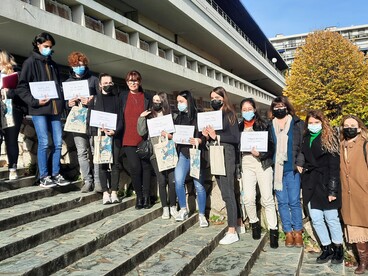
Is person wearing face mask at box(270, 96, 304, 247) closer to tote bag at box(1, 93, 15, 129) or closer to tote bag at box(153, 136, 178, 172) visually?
tote bag at box(153, 136, 178, 172)

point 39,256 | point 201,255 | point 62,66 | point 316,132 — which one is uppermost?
point 62,66

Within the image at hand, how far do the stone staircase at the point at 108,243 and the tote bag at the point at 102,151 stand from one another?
0.62m

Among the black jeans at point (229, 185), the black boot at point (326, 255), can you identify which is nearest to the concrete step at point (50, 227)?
the black jeans at point (229, 185)

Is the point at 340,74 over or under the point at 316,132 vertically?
over

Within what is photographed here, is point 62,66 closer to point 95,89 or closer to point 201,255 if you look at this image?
point 95,89

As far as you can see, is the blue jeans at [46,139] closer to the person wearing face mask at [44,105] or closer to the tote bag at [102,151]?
the person wearing face mask at [44,105]

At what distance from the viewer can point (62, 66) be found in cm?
1177

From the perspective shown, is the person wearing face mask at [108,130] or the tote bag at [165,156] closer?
the tote bag at [165,156]

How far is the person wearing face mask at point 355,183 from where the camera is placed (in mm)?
4227

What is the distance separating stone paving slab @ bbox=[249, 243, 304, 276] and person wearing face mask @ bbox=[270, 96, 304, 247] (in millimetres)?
206

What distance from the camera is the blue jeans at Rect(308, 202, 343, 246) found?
439cm

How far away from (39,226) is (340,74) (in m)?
25.8

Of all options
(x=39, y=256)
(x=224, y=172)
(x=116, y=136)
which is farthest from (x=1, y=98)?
(x=224, y=172)

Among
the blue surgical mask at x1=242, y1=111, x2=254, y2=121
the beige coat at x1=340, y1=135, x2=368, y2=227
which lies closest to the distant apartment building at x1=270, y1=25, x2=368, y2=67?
the blue surgical mask at x1=242, y1=111, x2=254, y2=121
